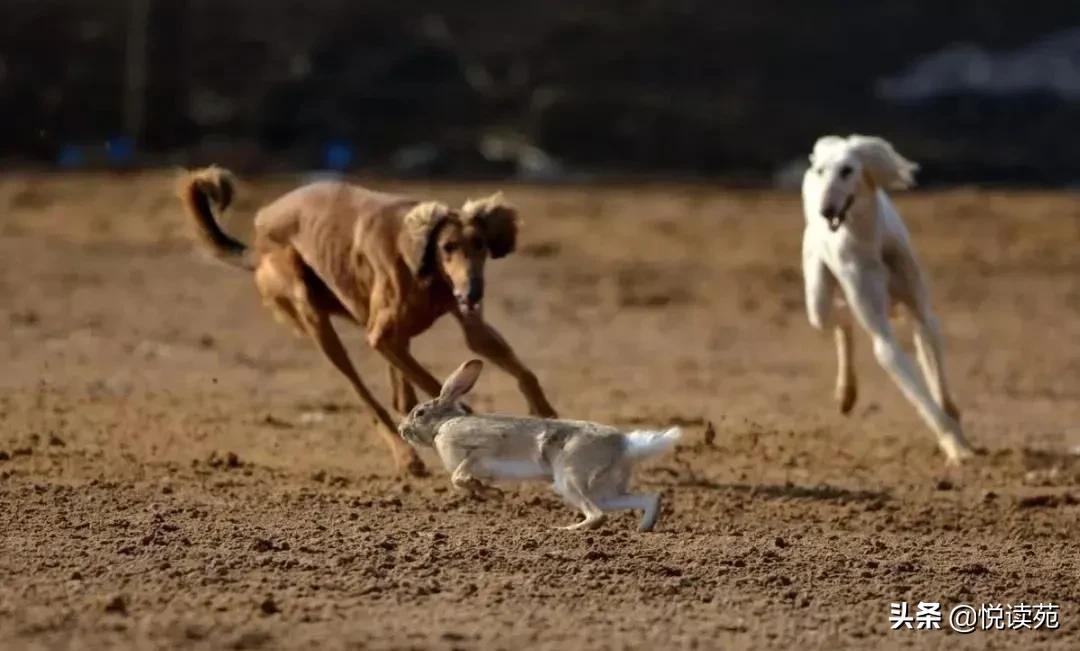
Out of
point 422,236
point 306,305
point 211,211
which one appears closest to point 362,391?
point 306,305

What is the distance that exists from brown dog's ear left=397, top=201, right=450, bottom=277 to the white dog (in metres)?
2.17

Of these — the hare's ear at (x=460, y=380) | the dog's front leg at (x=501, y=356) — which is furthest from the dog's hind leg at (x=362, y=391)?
the hare's ear at (x=460, y=380)

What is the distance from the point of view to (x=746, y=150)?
2873 centimetres

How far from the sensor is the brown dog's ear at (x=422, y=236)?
32.0 feet

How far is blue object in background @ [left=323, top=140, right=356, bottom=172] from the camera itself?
25.8 m

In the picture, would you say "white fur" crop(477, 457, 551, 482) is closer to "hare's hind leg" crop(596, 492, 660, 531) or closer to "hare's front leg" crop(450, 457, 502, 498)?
"hare's front leg" crop(450, 457, 502, 498)

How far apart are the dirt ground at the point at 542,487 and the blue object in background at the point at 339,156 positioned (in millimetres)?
4330

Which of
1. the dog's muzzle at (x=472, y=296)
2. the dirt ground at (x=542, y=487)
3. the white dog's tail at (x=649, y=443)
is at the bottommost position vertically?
the dirt ground at (x=542, y=487)

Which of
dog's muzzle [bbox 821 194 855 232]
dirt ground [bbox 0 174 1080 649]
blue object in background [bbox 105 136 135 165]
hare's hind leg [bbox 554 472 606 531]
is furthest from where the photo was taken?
blue object in background [bbox 105 136 135 165]

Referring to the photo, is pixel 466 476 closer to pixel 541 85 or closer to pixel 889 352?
pixel 889 352

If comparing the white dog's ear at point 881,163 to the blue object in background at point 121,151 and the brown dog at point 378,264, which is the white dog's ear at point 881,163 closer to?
the brown dog at point 378,264

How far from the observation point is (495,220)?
32.5 ft

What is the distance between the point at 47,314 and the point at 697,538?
8778mm

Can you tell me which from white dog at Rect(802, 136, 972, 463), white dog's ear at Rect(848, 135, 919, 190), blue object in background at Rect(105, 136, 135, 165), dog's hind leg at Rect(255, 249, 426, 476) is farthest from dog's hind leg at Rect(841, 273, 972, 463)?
blue object in background at Rect(105, 136, 135, 165)
